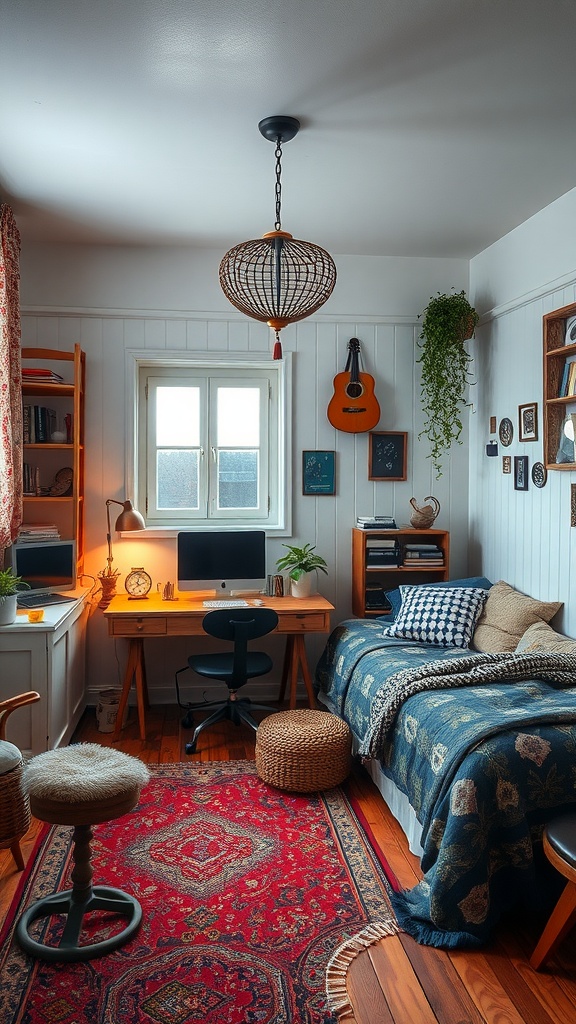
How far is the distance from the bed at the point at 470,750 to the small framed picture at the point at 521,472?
0.61 m

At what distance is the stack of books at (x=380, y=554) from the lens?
445cm

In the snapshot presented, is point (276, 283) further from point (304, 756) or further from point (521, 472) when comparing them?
point (304, 756)

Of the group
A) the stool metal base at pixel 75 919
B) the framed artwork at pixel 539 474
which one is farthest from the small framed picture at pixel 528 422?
the stool metal base at pixel 75 919

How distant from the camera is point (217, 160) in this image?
126 inches

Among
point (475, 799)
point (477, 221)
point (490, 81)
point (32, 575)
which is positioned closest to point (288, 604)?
point (32, 575)

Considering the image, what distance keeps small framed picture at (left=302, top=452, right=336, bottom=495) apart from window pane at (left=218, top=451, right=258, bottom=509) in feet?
1.05

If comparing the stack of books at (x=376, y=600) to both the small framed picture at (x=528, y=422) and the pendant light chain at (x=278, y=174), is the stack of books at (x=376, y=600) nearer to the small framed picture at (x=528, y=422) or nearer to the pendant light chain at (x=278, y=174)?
the small framed picture at (x=528, y=422)

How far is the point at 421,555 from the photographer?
4.48m

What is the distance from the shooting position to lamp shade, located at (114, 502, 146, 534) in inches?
166

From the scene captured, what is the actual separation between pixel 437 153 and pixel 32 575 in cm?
279

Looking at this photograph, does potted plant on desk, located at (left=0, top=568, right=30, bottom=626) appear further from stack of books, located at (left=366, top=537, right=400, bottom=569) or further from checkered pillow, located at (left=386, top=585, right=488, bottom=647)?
stack of books, located at (left=366, top=537, right=400, bottom=569)

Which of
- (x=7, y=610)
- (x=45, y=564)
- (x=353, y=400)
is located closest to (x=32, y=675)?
(x=7, y=610)

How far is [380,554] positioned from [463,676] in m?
1.48

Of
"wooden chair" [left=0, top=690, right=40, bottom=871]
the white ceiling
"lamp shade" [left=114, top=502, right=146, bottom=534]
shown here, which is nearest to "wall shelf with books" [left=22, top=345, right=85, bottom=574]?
"lamp shade" [left=114, top=502, right=146, bottom=534]
